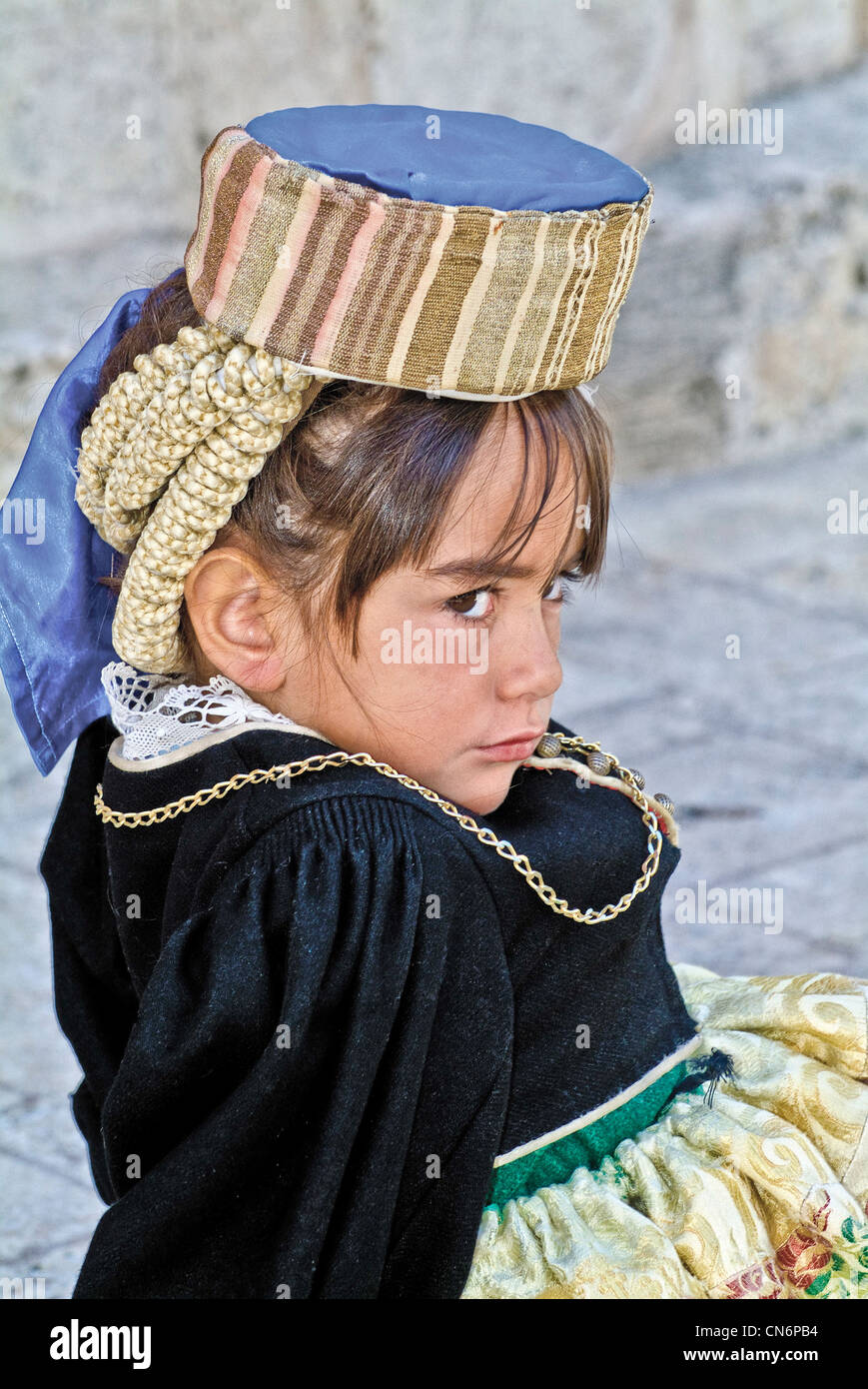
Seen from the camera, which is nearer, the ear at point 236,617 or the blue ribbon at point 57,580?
the ear at point 236,617

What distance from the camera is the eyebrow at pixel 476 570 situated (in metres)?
1.39

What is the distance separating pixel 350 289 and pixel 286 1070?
0.64 meters

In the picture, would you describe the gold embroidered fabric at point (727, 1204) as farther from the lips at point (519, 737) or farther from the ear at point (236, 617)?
the ear at point (236, 617)

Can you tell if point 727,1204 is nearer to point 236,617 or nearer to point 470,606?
point 470,606

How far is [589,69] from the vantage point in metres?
4.98

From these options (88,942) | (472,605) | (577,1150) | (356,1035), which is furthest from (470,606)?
(88,942)

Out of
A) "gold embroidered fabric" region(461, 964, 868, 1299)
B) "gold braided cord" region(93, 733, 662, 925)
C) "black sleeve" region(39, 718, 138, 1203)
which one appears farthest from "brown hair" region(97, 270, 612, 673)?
"gold embroidered fabric" region(461, 964, 868, 1299)

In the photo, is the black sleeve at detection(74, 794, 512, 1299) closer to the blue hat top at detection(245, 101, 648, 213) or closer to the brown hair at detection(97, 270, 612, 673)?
the brown hair at detection(97, 270, 612, 673)

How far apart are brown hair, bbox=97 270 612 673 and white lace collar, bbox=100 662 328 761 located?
0.09 metres

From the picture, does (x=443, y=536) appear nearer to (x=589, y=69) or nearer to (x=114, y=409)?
(x=114, y=409)

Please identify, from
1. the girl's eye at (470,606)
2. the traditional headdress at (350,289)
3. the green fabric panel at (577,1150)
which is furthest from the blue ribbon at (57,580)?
the green fabric panel at (577,1150)

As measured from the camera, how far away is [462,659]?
4.67 ft

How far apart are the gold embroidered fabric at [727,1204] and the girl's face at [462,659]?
0.38 meters
